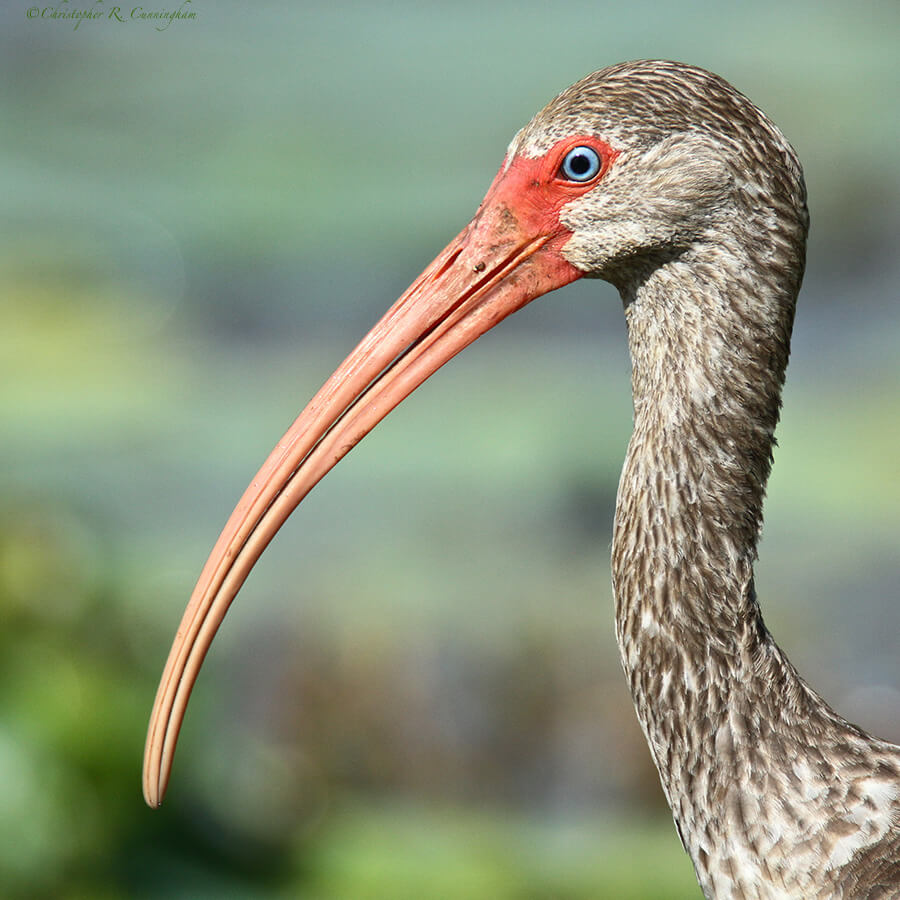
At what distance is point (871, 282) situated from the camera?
8914mm

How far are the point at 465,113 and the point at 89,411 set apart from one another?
383 centimetres

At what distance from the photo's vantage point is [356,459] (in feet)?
27.9

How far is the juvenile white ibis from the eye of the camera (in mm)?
2066

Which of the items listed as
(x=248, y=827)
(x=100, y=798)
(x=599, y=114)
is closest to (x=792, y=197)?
(x=599, y=114)

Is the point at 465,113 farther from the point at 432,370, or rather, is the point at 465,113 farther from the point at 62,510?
the point at 432,370

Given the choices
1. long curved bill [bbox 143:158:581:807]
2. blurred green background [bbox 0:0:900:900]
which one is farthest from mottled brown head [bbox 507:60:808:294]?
blurred green background [bbox 0:0:900:900]

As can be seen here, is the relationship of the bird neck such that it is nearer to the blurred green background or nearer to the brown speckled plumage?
the brown speckled plumage

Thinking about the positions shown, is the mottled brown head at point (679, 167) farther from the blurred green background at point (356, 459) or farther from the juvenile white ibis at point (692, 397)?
the blurred green background at point (356, 459)

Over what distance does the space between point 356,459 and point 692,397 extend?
6.48 m

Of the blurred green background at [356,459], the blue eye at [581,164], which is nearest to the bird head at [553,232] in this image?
the blue eye at [581,164]

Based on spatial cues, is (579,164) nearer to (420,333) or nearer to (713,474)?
(420,333)

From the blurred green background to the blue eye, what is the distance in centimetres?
302

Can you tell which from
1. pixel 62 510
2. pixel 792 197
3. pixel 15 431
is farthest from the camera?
pixel 15 431

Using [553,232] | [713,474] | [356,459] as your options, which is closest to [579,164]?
[553,232]
